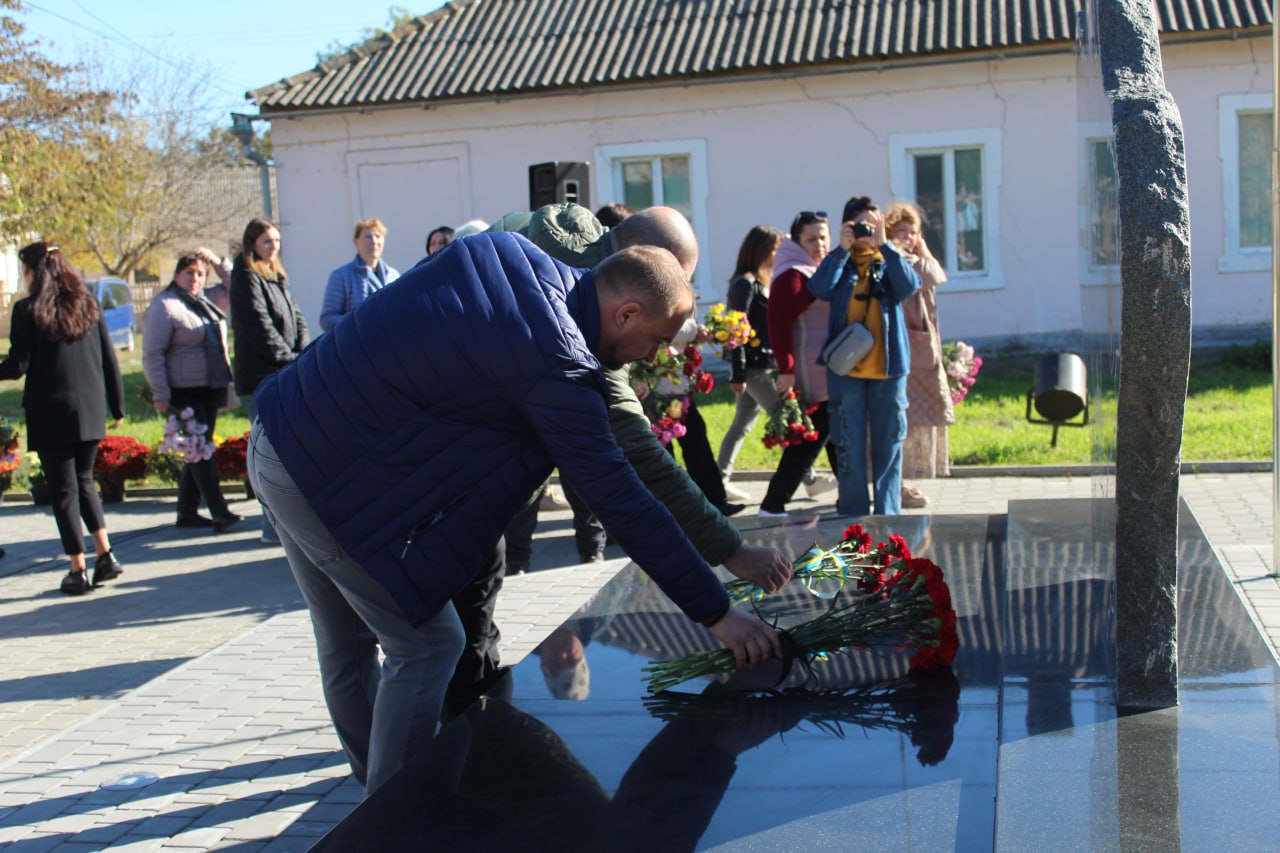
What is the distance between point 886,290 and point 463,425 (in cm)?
440

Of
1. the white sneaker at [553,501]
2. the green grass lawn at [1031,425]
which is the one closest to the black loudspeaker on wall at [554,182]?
the white sneaker at [553,501]

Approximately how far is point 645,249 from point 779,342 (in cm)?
493

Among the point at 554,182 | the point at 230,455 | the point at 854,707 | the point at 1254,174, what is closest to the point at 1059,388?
the point at 554,182

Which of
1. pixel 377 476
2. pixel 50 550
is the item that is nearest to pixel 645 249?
pixel 377 476

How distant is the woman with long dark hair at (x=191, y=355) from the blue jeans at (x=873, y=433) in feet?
14.3

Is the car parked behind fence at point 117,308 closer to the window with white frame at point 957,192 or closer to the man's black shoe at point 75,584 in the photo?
the window with white frame at point 957,192

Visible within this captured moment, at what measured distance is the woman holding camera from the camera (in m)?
6.82

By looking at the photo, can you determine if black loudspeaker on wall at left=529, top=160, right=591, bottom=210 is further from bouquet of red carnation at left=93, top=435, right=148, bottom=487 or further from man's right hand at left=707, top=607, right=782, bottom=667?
man's right hand at left=707, top=607, right=782, bottom=667

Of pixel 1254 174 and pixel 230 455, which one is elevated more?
pixel 1254 174

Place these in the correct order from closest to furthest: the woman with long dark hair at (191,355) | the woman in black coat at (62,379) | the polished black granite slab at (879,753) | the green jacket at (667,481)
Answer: the polished black granite slab at (879,753) < the green jacket at (667,481) < the woman in black coat at (62,379) < the woman with long dark hair at (191,355)

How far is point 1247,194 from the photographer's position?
1539 cm

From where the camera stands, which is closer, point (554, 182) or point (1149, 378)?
point (1149, 378)

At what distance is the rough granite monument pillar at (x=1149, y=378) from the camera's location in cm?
273

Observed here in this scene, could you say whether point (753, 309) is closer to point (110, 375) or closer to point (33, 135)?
point (110, 375)
